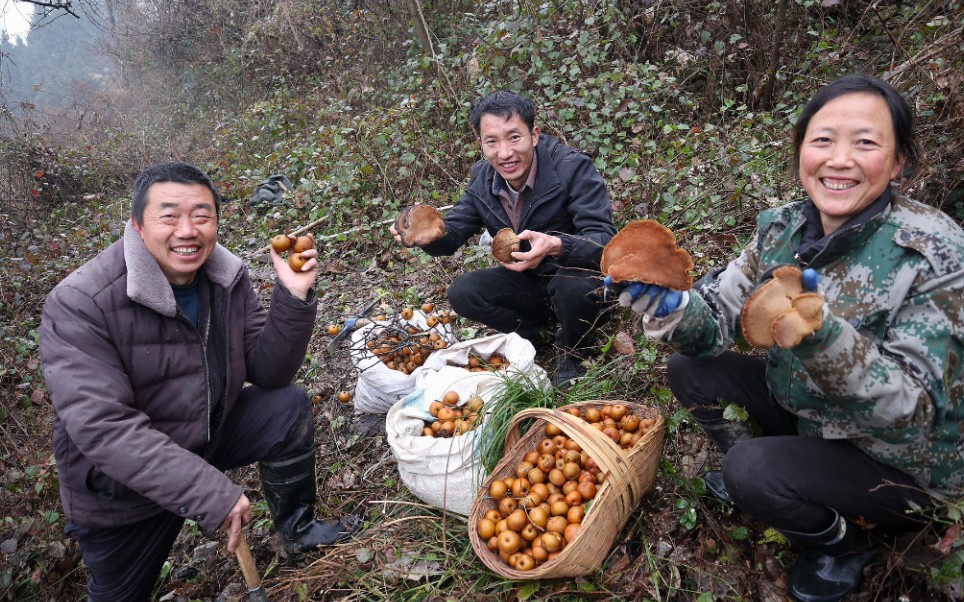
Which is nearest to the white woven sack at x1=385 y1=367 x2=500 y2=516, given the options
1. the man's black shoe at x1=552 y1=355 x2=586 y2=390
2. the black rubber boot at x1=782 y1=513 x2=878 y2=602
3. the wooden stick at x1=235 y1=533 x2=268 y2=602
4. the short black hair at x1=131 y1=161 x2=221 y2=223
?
the man's black shoe at x1=552 y1=355 x2=586 y2=390

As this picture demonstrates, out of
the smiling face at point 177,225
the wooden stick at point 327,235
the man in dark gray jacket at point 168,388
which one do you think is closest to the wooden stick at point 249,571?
the man in dark gray jacket at point 168,388

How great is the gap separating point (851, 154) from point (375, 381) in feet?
8.20

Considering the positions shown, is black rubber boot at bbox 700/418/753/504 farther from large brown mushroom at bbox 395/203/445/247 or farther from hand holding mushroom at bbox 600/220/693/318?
large brown mushroom at bbox 395/203/445/247

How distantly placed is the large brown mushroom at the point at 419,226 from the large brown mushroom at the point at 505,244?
39 centimetres

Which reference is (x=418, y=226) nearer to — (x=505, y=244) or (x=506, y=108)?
(x=505, y=244)

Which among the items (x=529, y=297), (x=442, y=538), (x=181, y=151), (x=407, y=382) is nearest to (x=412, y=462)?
(x=442, y=538)

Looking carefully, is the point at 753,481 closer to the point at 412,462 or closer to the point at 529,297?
the point at 412,462

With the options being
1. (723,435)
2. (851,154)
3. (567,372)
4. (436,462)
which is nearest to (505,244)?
(567,372)

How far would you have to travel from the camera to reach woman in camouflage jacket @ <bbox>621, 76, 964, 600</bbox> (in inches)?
58.3

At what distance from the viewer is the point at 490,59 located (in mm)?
5977

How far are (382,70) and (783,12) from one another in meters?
5.85

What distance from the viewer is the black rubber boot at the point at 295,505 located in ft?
8.65

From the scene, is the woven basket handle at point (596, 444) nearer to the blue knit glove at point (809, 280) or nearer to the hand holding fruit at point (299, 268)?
the blue knit glove at point (809, 280)

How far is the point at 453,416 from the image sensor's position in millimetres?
2770
